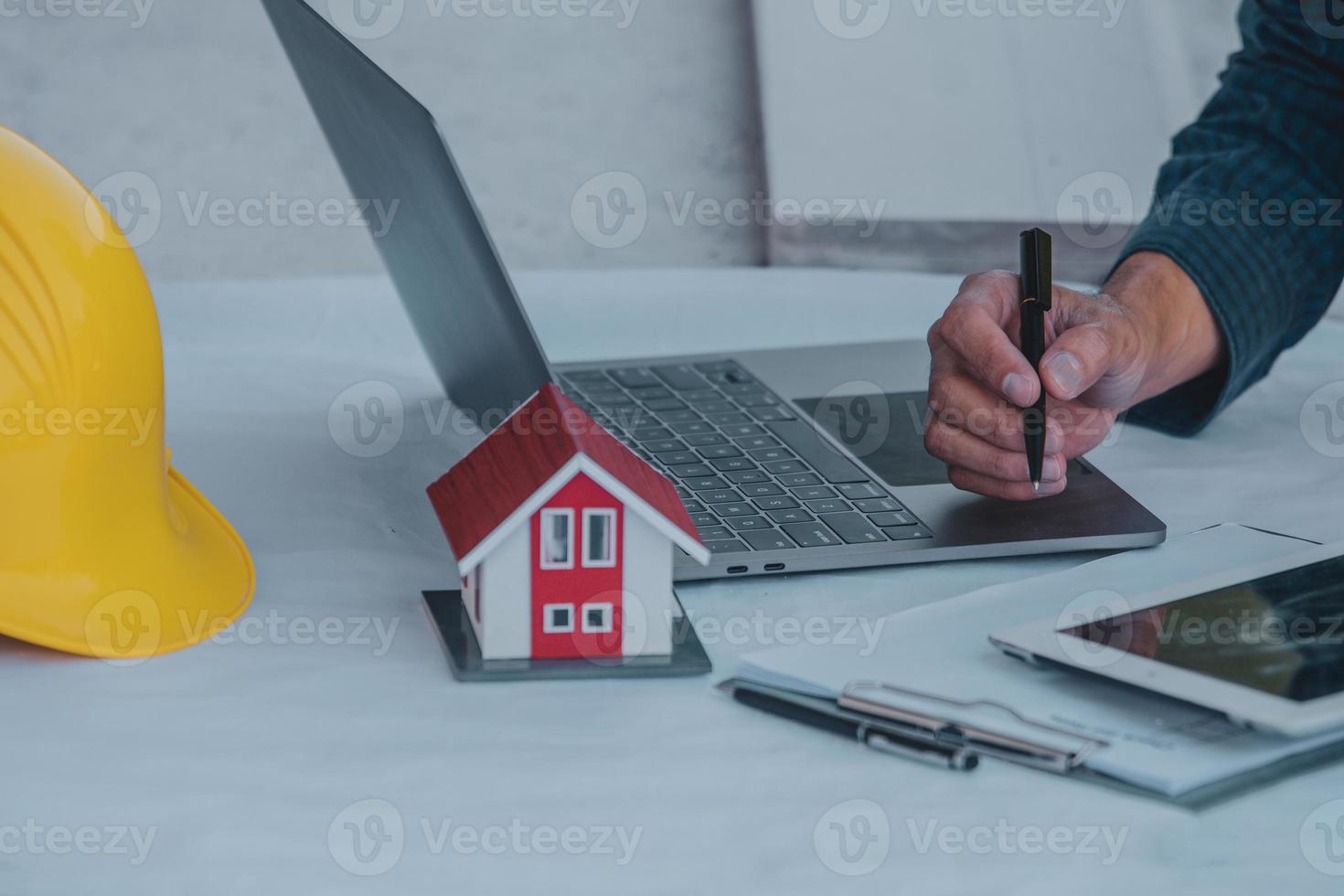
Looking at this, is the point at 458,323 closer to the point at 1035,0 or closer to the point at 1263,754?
the point at 1263,754

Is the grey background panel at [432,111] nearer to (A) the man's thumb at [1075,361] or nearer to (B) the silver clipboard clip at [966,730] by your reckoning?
(A) the man's thumb at [1075,361]

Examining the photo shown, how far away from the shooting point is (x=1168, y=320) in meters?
0.93

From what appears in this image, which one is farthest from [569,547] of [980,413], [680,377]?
[680,377]

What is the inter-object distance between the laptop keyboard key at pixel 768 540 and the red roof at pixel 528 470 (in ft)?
0.30

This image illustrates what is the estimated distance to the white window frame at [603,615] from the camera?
1.94ft

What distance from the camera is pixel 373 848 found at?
472 mm

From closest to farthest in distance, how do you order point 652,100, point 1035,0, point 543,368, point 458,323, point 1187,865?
point 1187,865 < point 543,368 < point 458,323 < point 1035,0 < point 652,100

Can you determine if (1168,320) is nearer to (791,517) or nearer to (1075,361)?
(1075,361)

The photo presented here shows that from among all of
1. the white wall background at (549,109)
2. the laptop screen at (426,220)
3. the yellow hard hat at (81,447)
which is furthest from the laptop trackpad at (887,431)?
the white wall background at (549,109)

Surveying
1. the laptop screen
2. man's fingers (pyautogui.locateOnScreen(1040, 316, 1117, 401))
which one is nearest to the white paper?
man's fingers (pyautogui.locateOnScreen(1040, 316, 1117, 401))

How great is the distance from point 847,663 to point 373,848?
0.21 metres

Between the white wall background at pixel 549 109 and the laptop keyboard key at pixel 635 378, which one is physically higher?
the white wall background at pixel 549 109

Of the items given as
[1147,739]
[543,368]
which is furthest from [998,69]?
[1147,739]

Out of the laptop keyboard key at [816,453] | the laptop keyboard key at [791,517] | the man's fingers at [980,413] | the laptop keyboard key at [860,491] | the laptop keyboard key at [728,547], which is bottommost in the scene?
the laptop keyboard key at [728,547]
